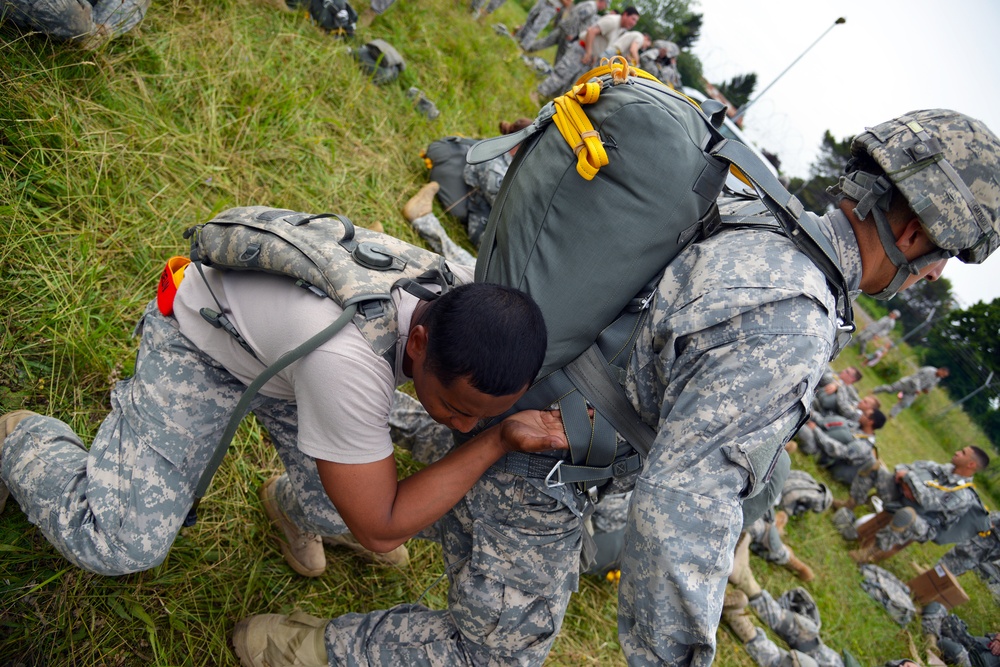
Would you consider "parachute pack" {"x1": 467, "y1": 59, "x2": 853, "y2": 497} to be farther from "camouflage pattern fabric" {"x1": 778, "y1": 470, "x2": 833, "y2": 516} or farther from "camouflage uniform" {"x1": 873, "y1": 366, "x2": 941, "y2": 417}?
"camouflage uniform" {"x1": 873, "y1": 366, "x2": 941, "y2": 417}

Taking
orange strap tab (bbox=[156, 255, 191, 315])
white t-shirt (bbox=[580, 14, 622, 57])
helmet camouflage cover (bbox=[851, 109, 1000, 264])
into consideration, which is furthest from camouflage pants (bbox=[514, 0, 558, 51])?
orange strap tab (bbox=[156, 255, 191, 315])

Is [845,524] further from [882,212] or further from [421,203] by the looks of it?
[882,212]

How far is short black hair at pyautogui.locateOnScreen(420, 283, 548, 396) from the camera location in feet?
4.81

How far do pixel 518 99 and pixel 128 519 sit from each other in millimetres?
7062

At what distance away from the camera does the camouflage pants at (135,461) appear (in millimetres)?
1809

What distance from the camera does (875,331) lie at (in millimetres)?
15195

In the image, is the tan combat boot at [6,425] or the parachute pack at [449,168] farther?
the parachute pack at [449,168]

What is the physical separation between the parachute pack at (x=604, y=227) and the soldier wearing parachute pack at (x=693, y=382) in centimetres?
1

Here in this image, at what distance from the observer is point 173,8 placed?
3.89 meters

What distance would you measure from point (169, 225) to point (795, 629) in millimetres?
5213

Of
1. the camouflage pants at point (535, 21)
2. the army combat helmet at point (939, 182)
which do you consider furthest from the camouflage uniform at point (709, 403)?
the camouflage pants at point (535, 21)

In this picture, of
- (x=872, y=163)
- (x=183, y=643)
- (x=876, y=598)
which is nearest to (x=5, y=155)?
(x=183, y=643)

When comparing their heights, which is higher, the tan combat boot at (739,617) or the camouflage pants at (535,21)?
the camouflage pants at (535,21)

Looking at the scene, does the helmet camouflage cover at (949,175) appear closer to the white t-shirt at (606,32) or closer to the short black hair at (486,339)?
the short black hair at (486,339)
